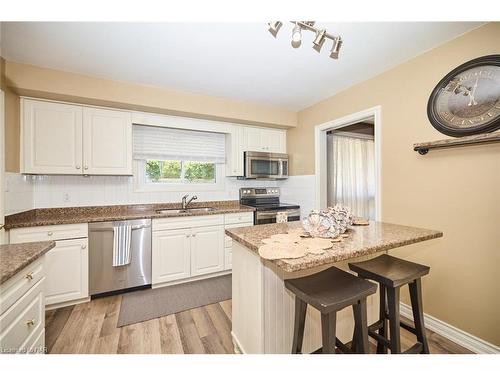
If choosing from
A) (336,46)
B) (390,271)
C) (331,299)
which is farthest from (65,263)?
(336,46)

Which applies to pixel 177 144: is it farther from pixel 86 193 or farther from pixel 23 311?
pixel 23 311

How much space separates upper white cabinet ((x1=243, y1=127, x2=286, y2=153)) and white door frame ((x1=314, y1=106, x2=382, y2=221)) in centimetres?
71

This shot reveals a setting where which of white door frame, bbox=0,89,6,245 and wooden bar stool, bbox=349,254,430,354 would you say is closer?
wooden bar stool, bbox=349,254,430,354

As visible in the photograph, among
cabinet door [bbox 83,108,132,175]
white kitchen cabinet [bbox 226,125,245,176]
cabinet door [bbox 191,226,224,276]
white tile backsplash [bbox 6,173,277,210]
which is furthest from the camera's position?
white kitchen cabinet [bbox 226,125,245,176]

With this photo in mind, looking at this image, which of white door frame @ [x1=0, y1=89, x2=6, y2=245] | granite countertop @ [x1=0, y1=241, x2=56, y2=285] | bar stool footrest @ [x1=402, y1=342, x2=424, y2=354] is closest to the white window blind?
white door frame @ [x1=0, y1=89, x2=6, y2=245]

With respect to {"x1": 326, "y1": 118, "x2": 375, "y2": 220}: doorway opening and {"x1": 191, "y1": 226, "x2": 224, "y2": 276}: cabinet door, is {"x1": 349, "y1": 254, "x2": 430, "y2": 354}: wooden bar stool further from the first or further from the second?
{"x1": 326, "y1": 118, "x2": 375, "y2": 220}: doorway opening

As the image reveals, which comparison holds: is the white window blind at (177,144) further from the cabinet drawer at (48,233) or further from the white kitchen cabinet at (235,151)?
the cabinet drawer at (48,233)

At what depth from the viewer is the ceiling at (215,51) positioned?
1640 millimetres

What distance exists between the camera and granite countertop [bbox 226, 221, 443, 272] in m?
0.95

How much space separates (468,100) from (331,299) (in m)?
1.84

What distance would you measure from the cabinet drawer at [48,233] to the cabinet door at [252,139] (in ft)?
7.66

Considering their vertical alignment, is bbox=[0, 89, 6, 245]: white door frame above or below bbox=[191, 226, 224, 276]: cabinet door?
above

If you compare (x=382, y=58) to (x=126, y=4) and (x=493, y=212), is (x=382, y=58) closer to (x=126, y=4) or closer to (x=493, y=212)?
(x=493, y=212)
